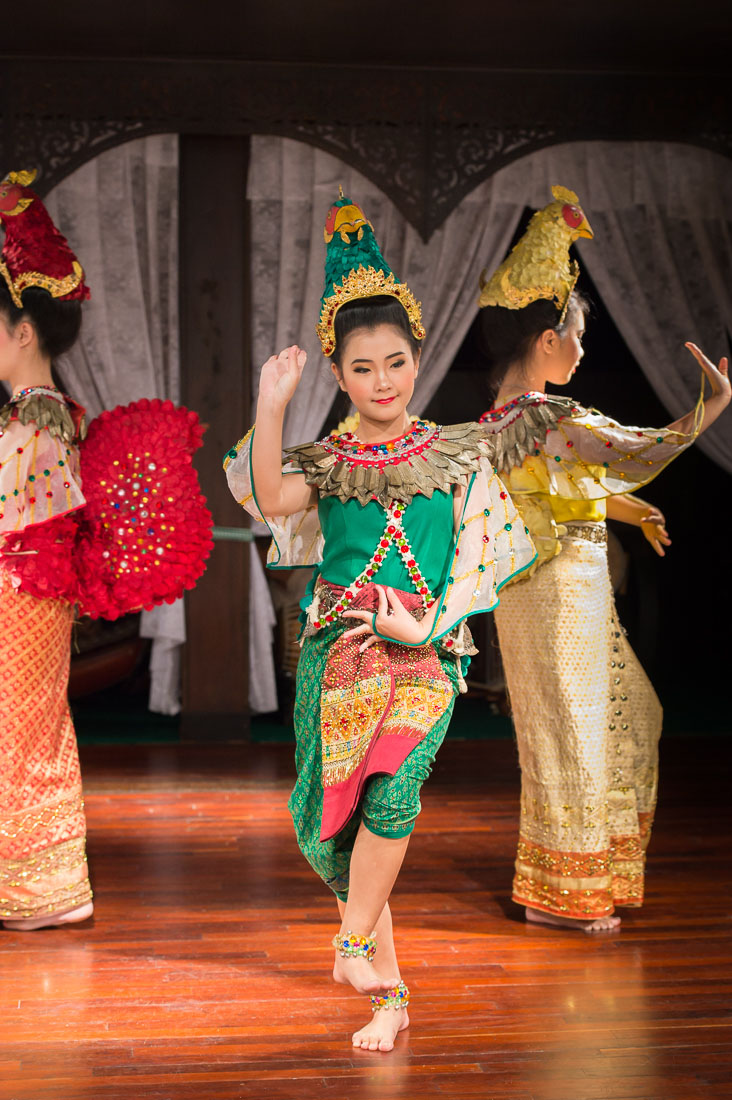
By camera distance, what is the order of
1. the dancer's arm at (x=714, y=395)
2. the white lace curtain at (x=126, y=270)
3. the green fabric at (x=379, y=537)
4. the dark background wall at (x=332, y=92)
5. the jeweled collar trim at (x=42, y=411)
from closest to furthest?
1. the green fabric at (x=379, y=537)
2. the dancer's arm at (x=714, y=395)
3. the jeweled collar trim at (x=42, y=411)
4. the dark background wall at (x=332, y=92)
5. the white lace curtain at (x=126, y=270)

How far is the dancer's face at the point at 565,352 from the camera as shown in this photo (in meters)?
3.33

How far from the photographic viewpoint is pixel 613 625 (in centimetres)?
348

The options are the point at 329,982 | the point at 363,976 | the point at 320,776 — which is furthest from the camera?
the point at 329,982

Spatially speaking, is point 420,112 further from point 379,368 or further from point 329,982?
point 329,982

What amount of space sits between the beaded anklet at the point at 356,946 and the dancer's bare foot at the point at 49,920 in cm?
115

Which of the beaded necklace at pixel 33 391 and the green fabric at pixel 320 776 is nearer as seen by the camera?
the green fabric at pixel 320 776

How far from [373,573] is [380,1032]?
91 cm

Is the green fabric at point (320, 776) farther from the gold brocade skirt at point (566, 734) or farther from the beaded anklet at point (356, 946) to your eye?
the gold brocade skirt at point (566, 734)

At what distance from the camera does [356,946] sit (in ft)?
7.78

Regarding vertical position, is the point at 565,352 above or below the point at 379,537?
above

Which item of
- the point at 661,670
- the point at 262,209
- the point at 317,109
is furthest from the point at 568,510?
the point at 661,670

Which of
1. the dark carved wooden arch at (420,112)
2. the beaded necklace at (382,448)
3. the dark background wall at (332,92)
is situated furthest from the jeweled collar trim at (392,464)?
the dark carved wooden arch at (420,112)

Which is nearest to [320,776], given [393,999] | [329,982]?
[393,999]

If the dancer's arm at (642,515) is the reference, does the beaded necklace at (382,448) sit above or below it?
above
